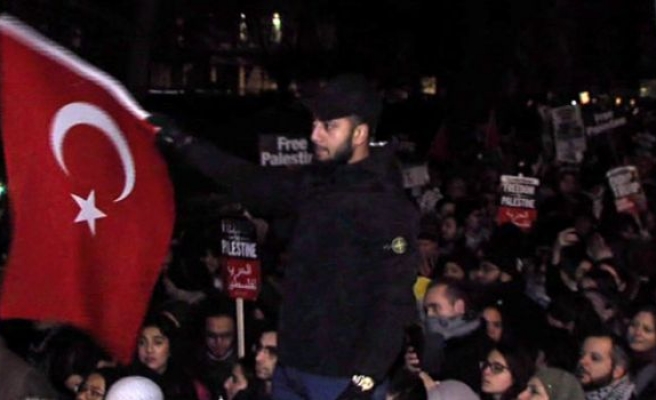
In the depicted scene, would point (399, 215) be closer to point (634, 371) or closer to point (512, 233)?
point (634, 371)

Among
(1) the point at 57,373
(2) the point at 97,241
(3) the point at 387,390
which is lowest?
(1) the point at 57,373

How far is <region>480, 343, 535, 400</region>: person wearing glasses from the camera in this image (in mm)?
7832

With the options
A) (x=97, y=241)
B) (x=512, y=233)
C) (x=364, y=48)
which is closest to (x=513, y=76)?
(x=364, y=48)

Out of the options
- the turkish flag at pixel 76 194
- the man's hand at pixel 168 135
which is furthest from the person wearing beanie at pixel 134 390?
the man's hand at pixel 168 135

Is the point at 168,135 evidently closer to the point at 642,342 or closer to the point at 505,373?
the point at 505,373

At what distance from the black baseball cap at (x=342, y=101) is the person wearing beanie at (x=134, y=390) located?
2.47 m

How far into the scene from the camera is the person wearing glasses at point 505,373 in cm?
783

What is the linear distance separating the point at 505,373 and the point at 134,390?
182 cm

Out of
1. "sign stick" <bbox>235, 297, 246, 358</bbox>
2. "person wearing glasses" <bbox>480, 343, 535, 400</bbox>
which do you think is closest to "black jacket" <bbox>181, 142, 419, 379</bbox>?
"person wearing glasses" <bbox>480, 343, 535, 400</bbox>

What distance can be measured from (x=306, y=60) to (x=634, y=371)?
23.3 meters

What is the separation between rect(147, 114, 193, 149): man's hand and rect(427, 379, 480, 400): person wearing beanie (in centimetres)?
175

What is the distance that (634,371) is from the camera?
874 cm

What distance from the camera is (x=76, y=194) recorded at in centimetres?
604

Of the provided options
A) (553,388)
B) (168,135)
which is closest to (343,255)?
(168,135)
